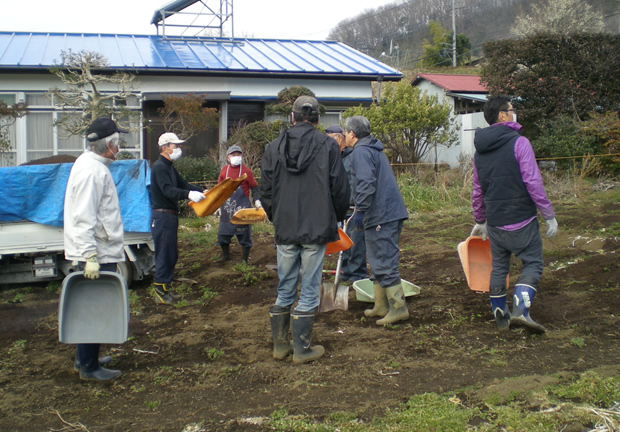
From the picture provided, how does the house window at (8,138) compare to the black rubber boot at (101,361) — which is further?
the house window at (8,138)

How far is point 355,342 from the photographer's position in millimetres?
4582

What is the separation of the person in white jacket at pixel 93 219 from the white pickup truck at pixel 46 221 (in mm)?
2612

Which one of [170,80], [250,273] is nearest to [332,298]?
[250,273]

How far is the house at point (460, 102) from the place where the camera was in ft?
66.2

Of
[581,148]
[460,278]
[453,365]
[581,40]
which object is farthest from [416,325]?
[581,40]

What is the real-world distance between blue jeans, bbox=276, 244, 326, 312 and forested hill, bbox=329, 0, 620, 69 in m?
38.5

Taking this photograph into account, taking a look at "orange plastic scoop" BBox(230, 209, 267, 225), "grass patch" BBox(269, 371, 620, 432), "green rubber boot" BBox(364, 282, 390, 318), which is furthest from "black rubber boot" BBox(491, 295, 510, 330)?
"orange plastic scoop" BBox(230, 209, 267, 225)

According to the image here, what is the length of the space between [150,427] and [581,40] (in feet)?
53.9

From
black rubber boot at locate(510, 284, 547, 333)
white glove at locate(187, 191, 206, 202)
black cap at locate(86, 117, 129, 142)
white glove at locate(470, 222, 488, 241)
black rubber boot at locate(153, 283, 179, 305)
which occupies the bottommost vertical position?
black rubber boot at locate(153, 283, 179, 305)

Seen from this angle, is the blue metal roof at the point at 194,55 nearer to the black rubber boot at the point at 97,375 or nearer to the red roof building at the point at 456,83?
the red roof building at the point at 456,83

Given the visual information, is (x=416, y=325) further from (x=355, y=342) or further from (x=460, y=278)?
(x=460, y=278)

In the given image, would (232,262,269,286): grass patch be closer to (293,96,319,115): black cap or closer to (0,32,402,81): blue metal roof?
(293,96,319,115): black cap

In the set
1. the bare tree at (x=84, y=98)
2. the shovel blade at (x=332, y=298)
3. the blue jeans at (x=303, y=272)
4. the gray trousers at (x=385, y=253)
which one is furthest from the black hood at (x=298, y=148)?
the bare tree at (x=84, y=98)

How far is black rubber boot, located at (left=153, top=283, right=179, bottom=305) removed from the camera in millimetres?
6199
